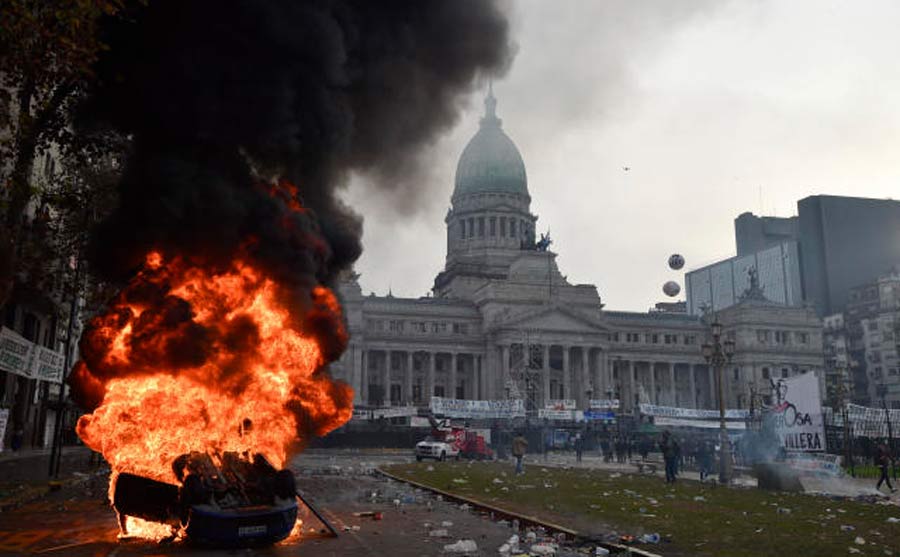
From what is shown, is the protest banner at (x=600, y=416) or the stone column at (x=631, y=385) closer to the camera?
the protest banner at (x=600, y=416)

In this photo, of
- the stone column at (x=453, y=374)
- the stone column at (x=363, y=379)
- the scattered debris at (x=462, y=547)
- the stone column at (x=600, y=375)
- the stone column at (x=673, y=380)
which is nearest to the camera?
the scattered debris at (x=462, y=547)

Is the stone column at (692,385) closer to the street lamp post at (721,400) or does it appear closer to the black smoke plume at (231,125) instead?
the street lamp post at (721,400)

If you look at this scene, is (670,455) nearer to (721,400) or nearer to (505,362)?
(721,400)

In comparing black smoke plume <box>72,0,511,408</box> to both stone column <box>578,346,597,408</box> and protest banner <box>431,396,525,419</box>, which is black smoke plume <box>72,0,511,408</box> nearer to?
protest banner <box>431,396,525,419</box>

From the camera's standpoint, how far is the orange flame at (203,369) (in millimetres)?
13570

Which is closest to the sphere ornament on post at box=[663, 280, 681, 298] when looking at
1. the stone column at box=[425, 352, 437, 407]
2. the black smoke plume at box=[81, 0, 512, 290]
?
the stone column at box=[425, 352, 437, 407]

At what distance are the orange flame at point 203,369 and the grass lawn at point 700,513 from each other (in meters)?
6.14

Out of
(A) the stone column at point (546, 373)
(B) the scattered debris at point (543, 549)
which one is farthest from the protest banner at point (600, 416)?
(B) the scattered debris at point (543, 549)

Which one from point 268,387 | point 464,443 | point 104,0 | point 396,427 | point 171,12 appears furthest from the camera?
point 396,427

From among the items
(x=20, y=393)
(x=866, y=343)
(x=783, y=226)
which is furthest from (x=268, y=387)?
(x=783, y=226)

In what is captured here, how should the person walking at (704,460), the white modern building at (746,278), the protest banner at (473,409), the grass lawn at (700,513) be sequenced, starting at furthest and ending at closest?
1. the white modern building at (746,278)
2. the protest banner at (473,409)
3. the person walking at (704,460)
4. the grass lawn at (700,513)

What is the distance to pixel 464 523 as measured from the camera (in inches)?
620

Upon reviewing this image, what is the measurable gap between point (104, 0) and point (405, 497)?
1389 centimetres

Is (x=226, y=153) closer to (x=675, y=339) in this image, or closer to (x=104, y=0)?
(x=104, y=0)
